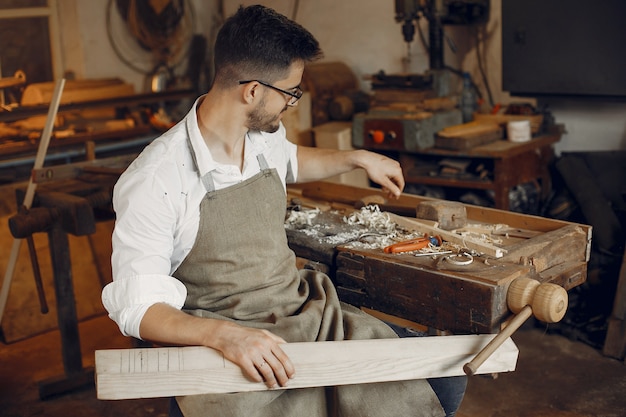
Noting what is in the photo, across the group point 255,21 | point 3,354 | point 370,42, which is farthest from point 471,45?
point 3,354

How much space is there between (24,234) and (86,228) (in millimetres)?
269

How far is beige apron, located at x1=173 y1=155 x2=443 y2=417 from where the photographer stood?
85.8 inches

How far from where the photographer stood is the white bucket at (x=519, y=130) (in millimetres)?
4328

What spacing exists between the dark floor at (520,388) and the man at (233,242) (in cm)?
146

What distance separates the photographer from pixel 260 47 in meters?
2.31

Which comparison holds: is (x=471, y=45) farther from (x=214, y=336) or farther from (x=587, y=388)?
(x=214, y=336)

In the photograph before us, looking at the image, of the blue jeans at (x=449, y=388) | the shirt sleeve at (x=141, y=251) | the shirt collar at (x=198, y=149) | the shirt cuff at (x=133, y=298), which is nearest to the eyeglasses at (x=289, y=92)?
the shirt collar at (x=198, y=149)

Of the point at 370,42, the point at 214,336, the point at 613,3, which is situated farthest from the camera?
the point at 370,42

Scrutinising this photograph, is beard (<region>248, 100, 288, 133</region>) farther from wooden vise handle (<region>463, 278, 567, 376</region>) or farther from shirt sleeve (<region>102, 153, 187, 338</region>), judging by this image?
wooden vise handle (<region>463, 278, 567, 376</region>)

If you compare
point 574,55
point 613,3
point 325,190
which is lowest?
point 325,190

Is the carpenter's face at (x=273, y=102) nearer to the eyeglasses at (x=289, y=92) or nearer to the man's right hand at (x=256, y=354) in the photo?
the eyeglasses at (x=289, y=92)

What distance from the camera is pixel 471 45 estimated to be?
5.07m

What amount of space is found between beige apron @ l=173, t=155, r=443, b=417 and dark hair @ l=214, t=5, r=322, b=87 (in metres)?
0.34

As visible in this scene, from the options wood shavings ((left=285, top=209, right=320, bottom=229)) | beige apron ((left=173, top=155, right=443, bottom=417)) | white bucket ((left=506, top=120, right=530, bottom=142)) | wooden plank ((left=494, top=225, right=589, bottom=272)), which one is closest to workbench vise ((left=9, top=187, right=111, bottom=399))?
wood shavings ((left=285, top=209, right=320, bottom=229))
